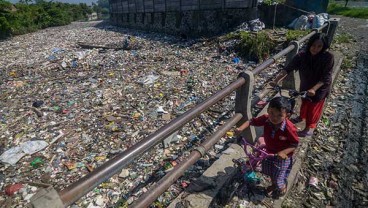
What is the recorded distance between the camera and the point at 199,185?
9.01ft

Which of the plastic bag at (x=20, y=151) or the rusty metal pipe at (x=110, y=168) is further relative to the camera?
the plastic bag at (x=20, y=151)

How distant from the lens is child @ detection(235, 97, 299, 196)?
7.70 feet

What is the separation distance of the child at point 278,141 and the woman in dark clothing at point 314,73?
1.00 metres

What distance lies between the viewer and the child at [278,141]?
2348 millimetres

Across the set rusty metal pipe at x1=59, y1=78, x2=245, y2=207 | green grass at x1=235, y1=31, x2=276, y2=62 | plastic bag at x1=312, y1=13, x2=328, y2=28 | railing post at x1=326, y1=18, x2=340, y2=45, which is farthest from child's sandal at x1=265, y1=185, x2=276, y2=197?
plastic bag at x1=312, y1=13, x2=328, y2=28

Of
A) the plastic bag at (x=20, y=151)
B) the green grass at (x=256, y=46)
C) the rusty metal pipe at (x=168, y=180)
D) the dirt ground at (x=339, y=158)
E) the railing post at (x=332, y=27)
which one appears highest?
the railing post at (x=332, y=27)

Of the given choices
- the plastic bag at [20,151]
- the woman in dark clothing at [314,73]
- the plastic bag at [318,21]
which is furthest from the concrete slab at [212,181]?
the plastic bag at [318,21]

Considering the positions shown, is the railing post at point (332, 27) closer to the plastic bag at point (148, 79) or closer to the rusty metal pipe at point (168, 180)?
the plastic bag at point (148, 79)

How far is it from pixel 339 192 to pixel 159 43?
11.3m

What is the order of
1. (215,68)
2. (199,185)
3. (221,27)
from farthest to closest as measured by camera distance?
(221,27)
(215,68)
(199,185)

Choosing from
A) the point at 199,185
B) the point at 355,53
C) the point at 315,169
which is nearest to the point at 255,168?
the point at 199,185

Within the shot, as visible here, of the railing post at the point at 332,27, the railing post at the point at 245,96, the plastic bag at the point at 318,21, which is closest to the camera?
the railing post at the point at 245,96

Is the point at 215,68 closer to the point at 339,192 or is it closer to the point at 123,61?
the point at 123,61

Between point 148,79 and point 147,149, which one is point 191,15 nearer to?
point 148,79
